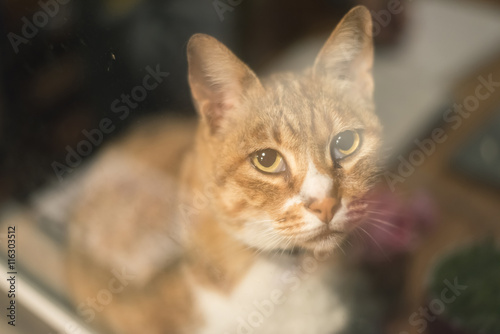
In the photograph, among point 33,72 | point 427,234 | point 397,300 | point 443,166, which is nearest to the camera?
point 33,72

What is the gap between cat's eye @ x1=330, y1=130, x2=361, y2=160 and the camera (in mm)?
391

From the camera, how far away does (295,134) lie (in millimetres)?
385

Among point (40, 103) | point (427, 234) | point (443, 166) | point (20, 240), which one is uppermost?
point (443, 166)

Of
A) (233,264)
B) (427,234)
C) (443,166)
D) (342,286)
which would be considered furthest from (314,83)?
(443,166)

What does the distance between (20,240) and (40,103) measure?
0.20 meters

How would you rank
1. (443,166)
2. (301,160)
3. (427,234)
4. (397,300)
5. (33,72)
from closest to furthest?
1. (301,160)
2. (33,72)
3. (397,300)
4. (427,234)
5. (443,166)

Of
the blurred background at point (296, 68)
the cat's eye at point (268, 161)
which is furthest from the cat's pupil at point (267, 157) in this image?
the blurred background at point (296, 68)

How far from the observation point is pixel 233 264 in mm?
481

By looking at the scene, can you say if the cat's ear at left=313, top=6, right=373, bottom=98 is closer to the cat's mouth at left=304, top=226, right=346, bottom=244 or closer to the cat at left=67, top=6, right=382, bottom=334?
the cat at left=67, top=6, right=382, bottom=334

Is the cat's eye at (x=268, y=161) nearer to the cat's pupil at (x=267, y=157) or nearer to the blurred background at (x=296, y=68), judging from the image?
the cat's pupil at (x=267, y=157)

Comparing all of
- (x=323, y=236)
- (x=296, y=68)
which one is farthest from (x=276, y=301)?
(x=296, y=68)

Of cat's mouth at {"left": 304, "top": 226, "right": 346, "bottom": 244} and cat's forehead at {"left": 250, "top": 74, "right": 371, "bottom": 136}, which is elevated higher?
cat's forehead at {"left": 250, "top": 74, "right": 371, "bottom": 136}

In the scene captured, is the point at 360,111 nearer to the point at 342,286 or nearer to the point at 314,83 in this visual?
the point at 314,83

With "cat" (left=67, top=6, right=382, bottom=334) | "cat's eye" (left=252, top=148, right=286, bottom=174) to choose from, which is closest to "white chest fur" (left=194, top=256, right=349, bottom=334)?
"cat" (left=67, top=6, right=382, bottom=334)
